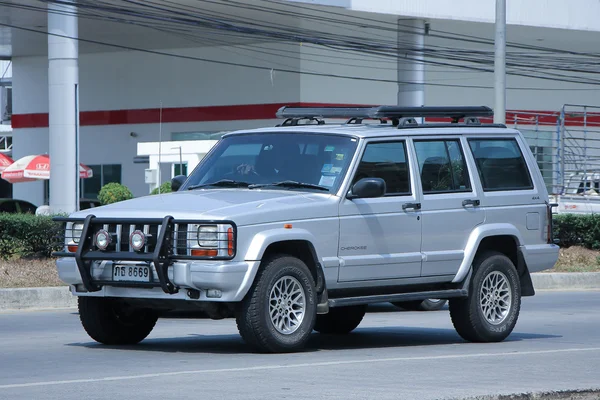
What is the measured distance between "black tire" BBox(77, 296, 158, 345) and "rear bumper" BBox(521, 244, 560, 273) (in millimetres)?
3686

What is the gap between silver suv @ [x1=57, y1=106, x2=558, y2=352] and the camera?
9.21m

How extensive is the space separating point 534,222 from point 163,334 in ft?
12.7

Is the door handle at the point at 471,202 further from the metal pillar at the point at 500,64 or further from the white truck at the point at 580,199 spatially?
the white truck at the point at 580,199

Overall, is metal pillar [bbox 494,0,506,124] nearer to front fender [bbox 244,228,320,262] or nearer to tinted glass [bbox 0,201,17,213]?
front fender [bbox 244,228,320,262]

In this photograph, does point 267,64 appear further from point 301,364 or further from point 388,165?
point 301,364

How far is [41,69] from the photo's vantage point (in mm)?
49125

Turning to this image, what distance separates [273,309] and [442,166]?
2512 millimetres

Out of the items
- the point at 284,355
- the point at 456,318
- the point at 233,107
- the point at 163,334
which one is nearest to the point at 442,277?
the point at 456,318

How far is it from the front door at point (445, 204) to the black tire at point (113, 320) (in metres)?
2.56

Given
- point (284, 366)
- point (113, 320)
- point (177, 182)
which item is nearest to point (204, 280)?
point (284, 366)

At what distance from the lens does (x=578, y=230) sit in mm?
23625

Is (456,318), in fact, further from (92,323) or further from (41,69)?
(41,69)

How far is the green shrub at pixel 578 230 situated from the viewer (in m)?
23.4

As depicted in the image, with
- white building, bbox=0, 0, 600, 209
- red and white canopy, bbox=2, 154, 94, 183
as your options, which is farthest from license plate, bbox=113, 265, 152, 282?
red and white canopy, bbox=2, 154, 94, 183
